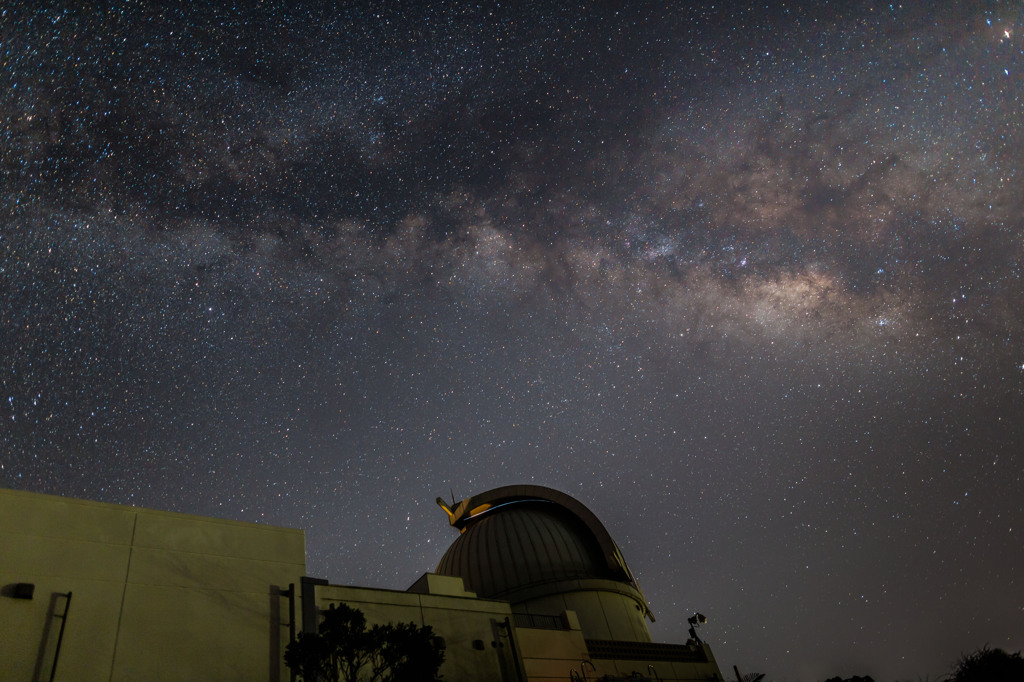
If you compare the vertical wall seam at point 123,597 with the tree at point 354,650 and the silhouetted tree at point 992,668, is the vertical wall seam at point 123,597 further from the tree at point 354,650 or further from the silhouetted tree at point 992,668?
the silhouetted tree at point 992,668

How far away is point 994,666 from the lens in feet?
63.4

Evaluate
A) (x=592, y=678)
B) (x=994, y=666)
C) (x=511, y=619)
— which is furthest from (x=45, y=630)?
(x=994, y=666)

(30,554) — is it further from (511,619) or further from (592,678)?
(592,678)

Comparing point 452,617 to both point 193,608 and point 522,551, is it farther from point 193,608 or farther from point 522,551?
point 522,551

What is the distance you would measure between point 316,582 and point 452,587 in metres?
4.30

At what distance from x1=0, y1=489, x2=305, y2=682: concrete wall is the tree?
7.23 ft

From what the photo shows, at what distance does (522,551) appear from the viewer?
27.6 metres

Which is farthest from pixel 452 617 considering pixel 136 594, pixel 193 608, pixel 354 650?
pixel 136 594

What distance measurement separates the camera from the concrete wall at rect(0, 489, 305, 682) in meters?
12.4

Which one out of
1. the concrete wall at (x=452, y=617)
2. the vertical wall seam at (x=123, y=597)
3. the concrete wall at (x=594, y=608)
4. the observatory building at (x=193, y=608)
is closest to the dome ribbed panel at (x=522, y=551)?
the concrete wall at (x=594, y=608)

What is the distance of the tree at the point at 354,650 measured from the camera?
12.2 m

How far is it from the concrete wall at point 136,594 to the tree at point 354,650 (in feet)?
7.23

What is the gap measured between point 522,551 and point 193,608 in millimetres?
15726

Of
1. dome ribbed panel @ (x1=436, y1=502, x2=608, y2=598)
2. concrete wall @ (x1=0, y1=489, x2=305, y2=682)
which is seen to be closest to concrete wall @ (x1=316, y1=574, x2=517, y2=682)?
concrete wall @ (x1=0, y1=489, x2=305, y2=682)
